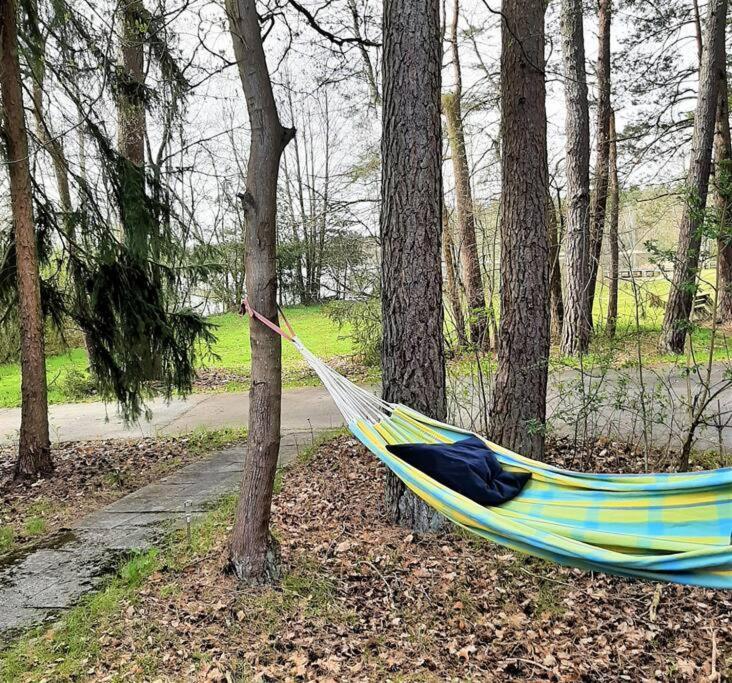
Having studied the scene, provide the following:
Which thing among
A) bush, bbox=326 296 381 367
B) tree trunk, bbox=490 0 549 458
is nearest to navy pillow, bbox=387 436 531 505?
tree trunk, bbox=490 0 549 458

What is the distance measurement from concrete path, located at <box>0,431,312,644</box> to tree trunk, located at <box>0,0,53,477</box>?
0.98 meters

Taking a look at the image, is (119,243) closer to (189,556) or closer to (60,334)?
(60,334)

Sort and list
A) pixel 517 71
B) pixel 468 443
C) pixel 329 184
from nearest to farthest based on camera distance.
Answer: pixel 468 443 < pixel 517 71 < pixel 329 184

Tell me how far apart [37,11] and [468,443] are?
423 centimetres

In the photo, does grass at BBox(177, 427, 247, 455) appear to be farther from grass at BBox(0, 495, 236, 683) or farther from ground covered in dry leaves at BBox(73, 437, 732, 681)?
ground covered in dry leaves at BBox(73, 437, 732, 681)

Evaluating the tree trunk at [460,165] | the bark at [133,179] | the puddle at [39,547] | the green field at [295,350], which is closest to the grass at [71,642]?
the puddle at [39,547]

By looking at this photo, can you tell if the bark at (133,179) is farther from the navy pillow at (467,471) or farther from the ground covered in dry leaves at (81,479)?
the navy pillow at (467,471)

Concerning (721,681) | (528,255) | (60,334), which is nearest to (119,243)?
(60,334)

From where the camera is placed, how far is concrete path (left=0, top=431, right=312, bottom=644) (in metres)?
2.60

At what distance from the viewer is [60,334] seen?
4.93 meters

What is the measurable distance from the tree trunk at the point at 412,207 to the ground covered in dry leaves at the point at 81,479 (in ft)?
7.82

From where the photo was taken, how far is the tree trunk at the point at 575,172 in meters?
6.14

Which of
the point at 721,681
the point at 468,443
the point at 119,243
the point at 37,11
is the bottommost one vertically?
the point at 721,681

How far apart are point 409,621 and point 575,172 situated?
530 centimetres
